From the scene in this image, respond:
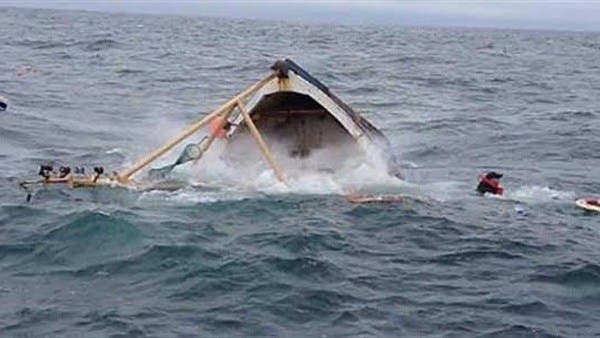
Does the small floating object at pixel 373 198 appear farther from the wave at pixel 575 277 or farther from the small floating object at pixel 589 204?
the wave at pixel 575 277

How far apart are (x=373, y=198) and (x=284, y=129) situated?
5.27 meters

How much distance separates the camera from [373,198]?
1742cm

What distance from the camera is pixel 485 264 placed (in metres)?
13.6

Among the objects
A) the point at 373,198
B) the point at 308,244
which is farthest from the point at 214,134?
the point at 308,244

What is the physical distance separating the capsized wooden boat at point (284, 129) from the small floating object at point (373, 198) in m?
1.46

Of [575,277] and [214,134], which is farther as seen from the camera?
[214,134]

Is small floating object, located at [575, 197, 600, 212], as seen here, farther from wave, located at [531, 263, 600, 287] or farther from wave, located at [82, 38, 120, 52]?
wave, located at [82, 38, 120, 52]

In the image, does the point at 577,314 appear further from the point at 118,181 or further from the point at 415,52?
the point at 415,52

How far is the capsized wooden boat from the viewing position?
1770 centimetres

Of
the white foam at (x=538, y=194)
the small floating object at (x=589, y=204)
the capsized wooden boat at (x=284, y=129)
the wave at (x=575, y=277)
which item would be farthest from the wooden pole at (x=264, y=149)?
the wave at (x=575, y=277)

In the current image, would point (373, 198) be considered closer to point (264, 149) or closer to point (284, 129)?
point (264, 149)

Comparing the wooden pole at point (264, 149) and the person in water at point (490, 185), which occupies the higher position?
the wooden pole at point (264, 149)

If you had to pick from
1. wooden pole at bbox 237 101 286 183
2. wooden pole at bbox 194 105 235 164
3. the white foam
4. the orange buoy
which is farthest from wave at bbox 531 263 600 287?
the orange buoy

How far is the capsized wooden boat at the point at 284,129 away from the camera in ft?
58.1
